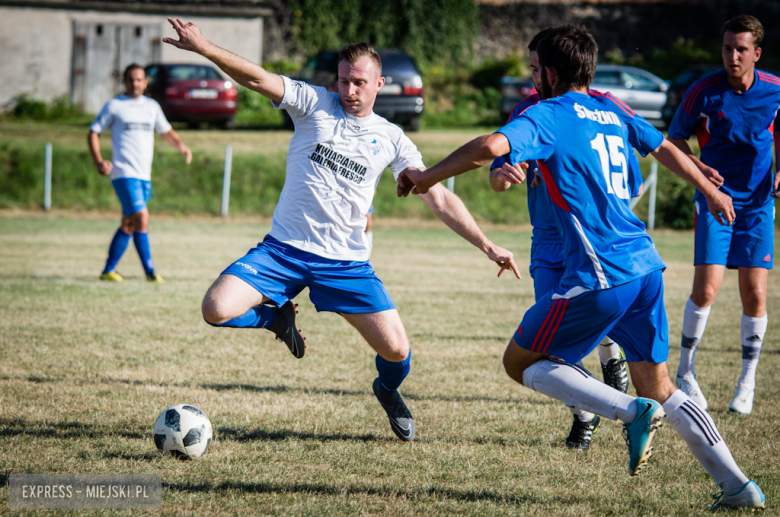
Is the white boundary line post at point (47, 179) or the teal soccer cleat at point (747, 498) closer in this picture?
the teal soccer cleat at point (747, 498)

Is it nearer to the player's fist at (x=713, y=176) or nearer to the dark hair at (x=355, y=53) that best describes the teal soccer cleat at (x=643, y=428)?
the player's fist at (x=713, y=176)

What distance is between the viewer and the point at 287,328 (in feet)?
13.8

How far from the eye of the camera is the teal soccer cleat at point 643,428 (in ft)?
9.45

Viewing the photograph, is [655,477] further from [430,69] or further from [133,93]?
[430,69]

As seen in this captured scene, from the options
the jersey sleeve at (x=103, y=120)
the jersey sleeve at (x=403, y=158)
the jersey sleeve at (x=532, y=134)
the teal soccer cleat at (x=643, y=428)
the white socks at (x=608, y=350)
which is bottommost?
the white socks at (x=608, y=350)

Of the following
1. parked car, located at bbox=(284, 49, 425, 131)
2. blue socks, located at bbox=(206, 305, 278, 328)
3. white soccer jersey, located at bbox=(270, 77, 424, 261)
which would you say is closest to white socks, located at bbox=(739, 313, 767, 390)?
white soccer jersey, located at bbox=(270, 77, 424, 261)

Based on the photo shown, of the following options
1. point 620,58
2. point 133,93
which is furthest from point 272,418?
point 620,58

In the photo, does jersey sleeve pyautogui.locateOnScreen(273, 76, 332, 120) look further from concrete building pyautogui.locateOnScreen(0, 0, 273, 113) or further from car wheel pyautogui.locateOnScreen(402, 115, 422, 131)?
concrete building pyautogui.locateOnScreen(0, 0, 273, 113)

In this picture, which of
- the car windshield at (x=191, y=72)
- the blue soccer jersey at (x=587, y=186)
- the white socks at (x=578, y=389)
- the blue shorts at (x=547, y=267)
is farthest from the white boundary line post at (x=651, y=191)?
the white socks at (x=578, y=389)

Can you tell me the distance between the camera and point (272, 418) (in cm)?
440

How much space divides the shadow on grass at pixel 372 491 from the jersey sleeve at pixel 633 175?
1.35 m

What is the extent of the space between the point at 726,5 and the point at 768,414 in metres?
29.8

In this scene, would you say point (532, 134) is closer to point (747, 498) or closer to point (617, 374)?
point (747, 498)

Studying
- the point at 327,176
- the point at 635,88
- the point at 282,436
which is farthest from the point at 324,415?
the point at 635,88
